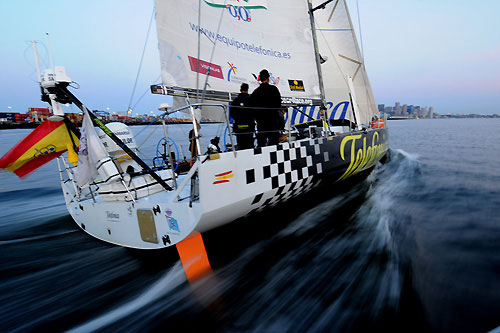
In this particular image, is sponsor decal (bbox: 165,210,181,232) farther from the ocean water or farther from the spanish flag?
the spanish flag

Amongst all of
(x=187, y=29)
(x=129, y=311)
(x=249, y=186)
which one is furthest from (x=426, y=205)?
(x=187, y=29)

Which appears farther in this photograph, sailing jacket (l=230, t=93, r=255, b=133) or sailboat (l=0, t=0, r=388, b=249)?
sailing jacket (l=230, t=93, r=255, b=133)

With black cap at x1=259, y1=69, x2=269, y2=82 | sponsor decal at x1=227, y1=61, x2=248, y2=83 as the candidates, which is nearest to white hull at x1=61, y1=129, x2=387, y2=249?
black cap at x1=259, y1=69, x2=269, y2=82

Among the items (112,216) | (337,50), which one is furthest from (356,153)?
(112,216)

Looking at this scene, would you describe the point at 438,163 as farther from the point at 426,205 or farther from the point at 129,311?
the point at 129,311

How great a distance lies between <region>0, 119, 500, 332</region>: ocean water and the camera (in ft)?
6.50

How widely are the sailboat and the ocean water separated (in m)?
0.51

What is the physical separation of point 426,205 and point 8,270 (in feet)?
20.7

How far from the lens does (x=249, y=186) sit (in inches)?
102

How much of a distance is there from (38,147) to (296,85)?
4.70 meters

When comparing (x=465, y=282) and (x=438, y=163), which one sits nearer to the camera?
(x=465, y=282)

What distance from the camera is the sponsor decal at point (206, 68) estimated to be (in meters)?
4.13

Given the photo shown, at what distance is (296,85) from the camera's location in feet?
17.9

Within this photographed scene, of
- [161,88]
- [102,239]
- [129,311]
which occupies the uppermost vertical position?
[161,88]
